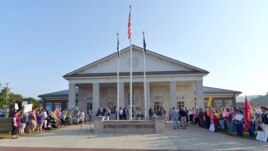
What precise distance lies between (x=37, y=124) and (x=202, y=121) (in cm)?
1307

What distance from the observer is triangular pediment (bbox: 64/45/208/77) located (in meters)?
37.9

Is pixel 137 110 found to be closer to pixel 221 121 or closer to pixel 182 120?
pixel 182 120

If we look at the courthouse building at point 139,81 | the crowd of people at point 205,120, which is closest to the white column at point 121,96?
the courthouse building at point 139,81

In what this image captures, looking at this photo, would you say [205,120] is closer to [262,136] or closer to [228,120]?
[228,120]

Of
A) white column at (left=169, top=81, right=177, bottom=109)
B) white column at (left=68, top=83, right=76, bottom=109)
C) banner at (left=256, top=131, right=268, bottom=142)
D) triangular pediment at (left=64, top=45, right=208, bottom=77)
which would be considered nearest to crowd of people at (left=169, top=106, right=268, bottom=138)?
banner at (left=256, top=131, right=268, bottom=142)

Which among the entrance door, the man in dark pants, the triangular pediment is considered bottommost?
the man in dark pants

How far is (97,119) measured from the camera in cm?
2064

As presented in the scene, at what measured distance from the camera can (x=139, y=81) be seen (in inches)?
1465

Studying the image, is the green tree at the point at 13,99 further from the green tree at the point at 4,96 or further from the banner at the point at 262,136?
the banner at the point at 262,136

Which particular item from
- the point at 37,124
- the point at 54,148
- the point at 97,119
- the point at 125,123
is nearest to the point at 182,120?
the point at 125,123

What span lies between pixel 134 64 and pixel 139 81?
2540 millimetres

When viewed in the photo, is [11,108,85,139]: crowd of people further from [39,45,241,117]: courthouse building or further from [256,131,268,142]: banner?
[256,131,268,142]: banner

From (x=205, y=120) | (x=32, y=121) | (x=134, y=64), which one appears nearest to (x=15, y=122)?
(x=32, y=121)

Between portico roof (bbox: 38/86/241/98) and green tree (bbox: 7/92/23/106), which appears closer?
portico roof (bbox: 38/86/241/98)
